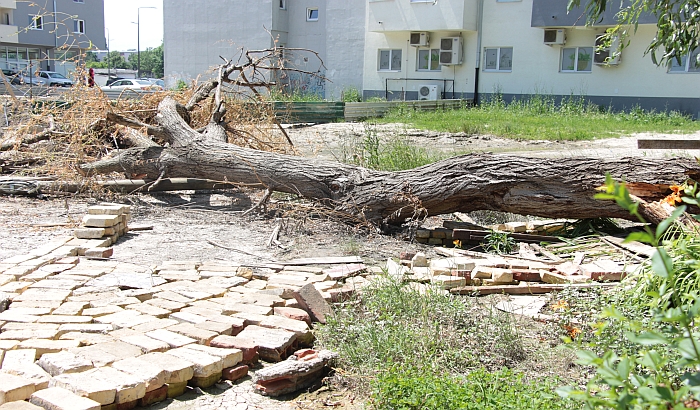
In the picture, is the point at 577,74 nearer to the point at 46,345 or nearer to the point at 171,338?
the point at 171,338

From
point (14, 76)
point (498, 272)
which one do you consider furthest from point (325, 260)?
point (14, 76)

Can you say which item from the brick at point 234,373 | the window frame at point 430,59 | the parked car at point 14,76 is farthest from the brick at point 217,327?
the window frame at point 430,59

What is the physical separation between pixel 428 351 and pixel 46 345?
214 cm

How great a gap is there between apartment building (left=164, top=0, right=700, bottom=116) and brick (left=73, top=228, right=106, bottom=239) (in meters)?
17.7

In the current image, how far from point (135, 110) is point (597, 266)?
679 cm

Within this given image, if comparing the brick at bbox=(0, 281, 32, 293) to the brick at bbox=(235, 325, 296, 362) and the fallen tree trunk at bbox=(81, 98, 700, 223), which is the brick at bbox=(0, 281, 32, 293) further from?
the fallen tree trunk at bbox=(81, 98, 700, 223)

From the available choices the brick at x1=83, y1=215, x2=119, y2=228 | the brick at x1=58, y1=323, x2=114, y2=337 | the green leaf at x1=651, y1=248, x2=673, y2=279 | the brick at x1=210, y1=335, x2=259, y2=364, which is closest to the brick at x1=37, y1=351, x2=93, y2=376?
the brick at x1=58, y1=323, x2=114, y2=337

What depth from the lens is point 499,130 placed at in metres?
17.3

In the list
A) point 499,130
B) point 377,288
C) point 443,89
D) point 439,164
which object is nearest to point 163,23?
point 443,89

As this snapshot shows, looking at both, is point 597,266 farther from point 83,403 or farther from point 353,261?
point 83,403

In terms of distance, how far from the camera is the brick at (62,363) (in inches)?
139

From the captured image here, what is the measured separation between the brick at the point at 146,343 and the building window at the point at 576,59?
23435 mm

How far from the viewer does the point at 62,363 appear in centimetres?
358

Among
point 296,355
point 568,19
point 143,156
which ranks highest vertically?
point 568,19
